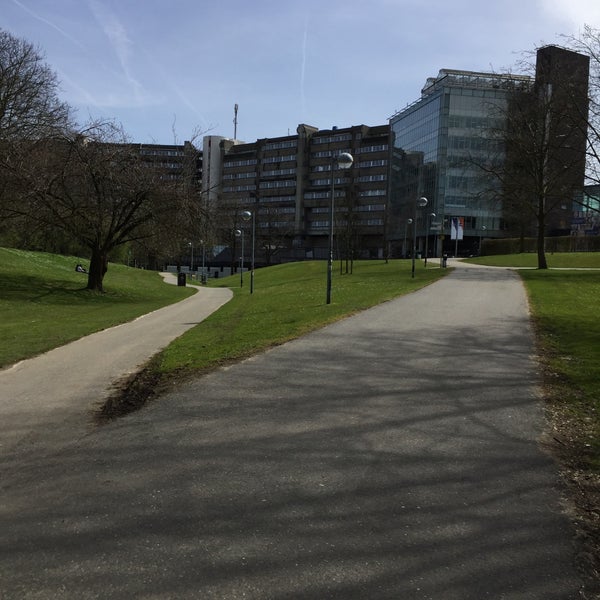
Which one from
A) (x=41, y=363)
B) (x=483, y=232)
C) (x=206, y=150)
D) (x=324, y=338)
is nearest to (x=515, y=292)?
(x=324, y=338)

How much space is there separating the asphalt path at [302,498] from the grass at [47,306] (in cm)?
664

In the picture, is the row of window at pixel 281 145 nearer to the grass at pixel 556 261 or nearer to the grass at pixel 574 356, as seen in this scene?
the grass at pixel 556 261

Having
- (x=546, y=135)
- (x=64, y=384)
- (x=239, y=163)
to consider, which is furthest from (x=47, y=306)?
(x=239, y=163)

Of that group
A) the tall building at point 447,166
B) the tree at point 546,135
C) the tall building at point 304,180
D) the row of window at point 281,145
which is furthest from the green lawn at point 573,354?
the row of window at point 281,145

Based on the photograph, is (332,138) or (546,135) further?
(332,138)

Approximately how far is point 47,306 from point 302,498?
2142 cm

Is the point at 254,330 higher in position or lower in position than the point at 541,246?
lower

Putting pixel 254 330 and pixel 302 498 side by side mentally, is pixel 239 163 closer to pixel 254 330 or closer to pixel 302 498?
pixel 254 330

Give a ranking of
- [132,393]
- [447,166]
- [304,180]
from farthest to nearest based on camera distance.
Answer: [304,180] → [447,166] → [132,393]

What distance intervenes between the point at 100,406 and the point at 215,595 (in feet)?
15.6

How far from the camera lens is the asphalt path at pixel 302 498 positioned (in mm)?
3125

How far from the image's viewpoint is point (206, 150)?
132250mm

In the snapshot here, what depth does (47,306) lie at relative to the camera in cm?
2294

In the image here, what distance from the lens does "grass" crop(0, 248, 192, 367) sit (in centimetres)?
1360
